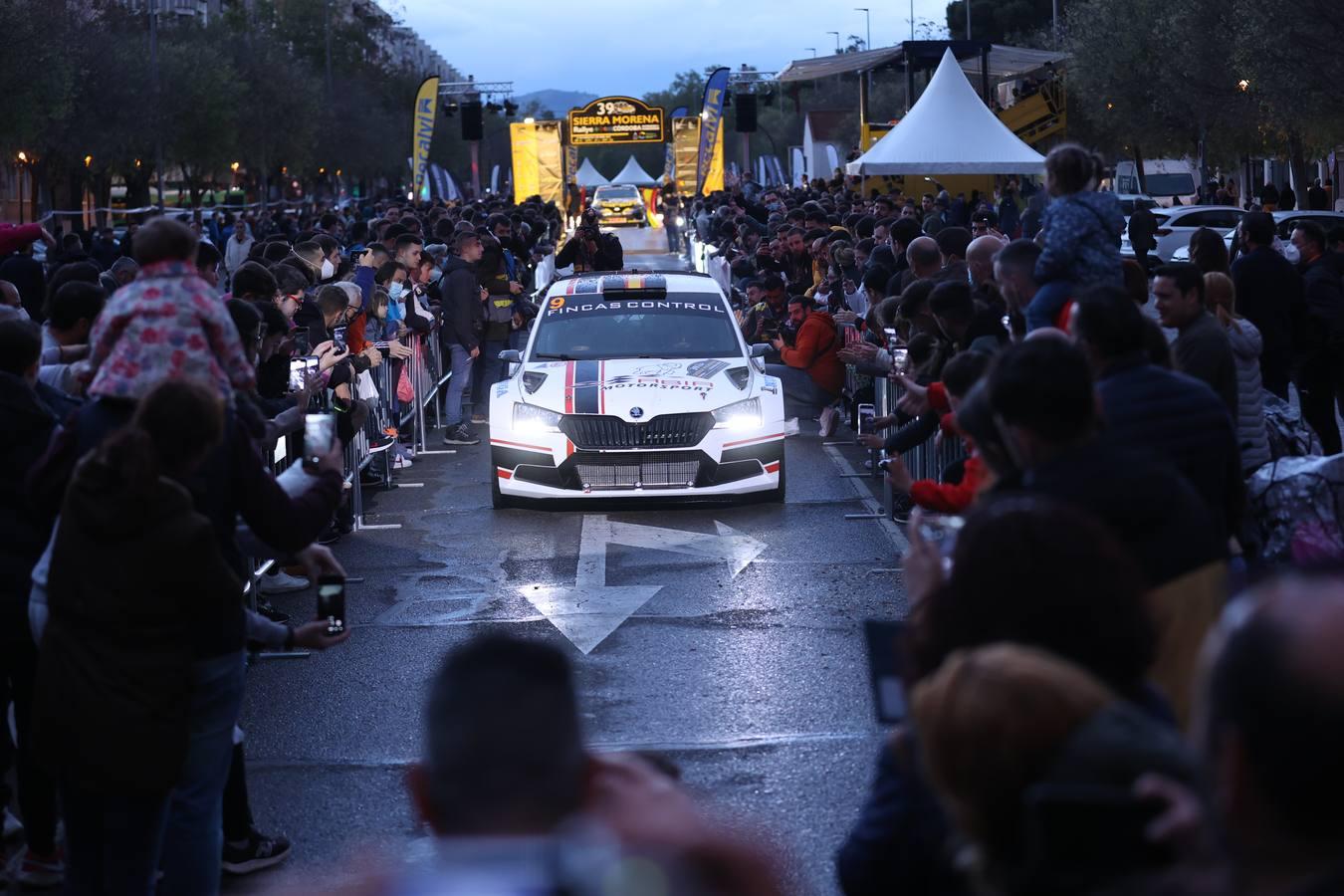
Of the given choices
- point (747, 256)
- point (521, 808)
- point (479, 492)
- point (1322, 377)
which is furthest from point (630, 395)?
point (747, 256)

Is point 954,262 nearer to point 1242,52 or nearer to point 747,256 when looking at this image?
point 747,256

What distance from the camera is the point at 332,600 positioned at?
5371 mm

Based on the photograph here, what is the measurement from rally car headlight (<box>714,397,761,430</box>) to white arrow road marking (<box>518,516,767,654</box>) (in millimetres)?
658

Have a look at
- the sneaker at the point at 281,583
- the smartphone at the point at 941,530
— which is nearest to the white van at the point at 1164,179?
the sneaker at the point at 281,583

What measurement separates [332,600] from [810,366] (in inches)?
415

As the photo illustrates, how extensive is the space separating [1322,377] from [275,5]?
91.0m

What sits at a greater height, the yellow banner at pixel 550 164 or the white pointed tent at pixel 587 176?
the white pointed tent at pixel 587 176

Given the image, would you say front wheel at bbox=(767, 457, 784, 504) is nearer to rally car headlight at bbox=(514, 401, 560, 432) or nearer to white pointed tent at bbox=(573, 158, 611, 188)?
rally car headlight at bbox=(514, 401, 560, 432)

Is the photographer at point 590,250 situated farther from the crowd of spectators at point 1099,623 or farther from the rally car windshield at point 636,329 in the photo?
the crowd of spectators at point 1099,623

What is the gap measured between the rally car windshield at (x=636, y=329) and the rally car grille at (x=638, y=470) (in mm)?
1150

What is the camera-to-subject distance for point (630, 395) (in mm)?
12141

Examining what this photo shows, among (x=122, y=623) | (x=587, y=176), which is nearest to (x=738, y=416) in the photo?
(x=122, y=623)

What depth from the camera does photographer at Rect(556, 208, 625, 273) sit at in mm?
22875

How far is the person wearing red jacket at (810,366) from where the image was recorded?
15.4 m
